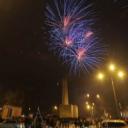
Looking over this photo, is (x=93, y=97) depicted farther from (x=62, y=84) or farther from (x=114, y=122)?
(x=114, y=122)

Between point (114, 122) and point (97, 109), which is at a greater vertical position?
point (97, 109)

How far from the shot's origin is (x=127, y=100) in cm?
7538

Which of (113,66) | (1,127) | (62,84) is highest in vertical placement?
(62,84)

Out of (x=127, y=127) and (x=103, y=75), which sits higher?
(x=103, y=75)

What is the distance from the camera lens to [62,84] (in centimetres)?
7862

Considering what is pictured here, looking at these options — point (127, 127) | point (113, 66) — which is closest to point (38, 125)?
point (127, 127)

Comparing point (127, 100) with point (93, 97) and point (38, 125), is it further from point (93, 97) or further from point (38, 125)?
point (38, 125)

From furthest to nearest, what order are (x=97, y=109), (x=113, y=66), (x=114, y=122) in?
1. (x=97, y=109)
2. (x=113, y=66)
3. (x=114, y=122)

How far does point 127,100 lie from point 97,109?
71.2 ft

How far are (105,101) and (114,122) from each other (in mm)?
76026

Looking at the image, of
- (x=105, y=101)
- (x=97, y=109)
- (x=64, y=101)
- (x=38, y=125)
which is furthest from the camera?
(x=97, y=109)

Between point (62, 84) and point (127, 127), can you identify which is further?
point (62, 84)

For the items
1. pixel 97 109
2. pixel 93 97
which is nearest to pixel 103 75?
pixel 93 97

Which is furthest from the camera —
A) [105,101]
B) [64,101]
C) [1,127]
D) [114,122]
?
[105,101]
